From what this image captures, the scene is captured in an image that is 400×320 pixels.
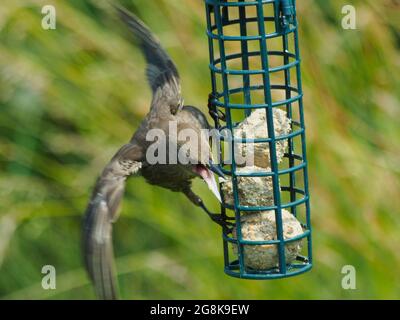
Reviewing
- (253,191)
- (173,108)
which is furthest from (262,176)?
(173,108)

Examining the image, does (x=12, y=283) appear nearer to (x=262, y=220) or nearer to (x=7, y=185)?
(x=7, y=185)

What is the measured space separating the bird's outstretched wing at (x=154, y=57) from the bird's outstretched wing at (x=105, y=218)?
524 mm

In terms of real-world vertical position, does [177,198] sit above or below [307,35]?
below

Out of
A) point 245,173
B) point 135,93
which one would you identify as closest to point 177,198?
point 135,93

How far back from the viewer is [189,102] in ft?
18.6

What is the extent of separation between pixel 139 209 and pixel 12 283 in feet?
4.01

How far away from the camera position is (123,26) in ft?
16.9

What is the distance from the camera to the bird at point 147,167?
4.00 m

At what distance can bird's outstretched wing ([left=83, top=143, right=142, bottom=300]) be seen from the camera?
3.87 m

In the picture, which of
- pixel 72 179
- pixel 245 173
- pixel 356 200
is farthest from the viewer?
pixel 72 179
